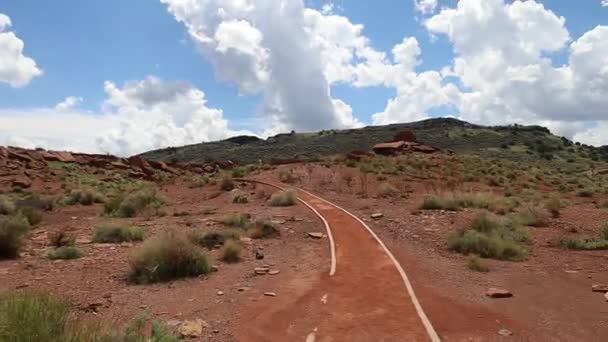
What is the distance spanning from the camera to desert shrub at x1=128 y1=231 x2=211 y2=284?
469 inches

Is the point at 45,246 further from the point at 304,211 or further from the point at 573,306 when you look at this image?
the point at 573,306

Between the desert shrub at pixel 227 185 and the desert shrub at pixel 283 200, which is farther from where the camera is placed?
the desert shrub at pixel 227 185

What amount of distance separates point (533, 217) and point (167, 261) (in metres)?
14.8

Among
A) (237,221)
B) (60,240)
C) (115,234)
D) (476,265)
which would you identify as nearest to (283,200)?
(237,221)

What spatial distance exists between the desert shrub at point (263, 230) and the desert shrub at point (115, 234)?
3.68 meters

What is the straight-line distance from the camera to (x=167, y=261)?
474 inches

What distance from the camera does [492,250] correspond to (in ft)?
49.1

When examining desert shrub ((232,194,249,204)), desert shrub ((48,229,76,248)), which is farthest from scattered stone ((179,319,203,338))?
desert shrub ((232,194,249,204))

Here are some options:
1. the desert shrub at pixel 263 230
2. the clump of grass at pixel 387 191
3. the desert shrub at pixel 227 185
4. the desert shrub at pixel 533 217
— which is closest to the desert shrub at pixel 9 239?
the desert shrub at pixel 263 230

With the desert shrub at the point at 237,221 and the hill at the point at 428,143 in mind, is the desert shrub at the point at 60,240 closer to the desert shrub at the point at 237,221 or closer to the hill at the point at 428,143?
the desert shrub at the point at 237,221

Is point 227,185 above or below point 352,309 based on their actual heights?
above

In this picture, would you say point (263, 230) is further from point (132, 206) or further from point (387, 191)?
point (387, 191)

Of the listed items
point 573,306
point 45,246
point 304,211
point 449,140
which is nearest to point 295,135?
point 449,140

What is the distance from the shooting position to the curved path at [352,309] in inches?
312
